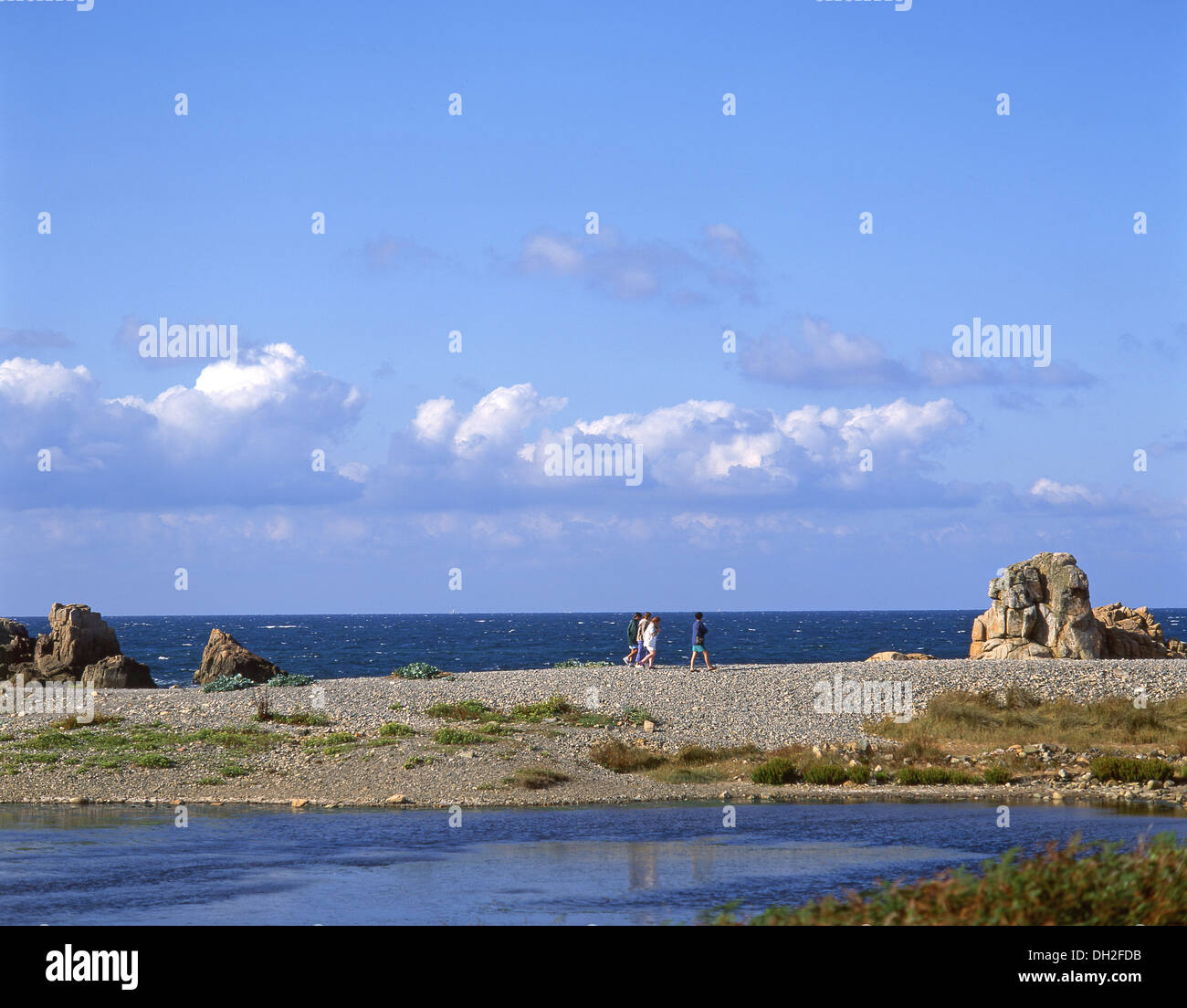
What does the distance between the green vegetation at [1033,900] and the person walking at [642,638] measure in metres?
31.5

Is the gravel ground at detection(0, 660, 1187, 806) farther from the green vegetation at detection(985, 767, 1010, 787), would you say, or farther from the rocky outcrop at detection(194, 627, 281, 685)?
the rocky outcrop at detection(194, 627, 281, 685)

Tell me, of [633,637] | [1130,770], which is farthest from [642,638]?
[1130,770]

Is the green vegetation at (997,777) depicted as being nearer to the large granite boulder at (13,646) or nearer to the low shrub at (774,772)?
the low shrub at (774,772)

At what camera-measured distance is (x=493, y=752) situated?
30.1m

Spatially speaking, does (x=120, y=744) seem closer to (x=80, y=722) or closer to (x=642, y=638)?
(x=80, y=722)

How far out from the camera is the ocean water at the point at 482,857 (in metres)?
16.6

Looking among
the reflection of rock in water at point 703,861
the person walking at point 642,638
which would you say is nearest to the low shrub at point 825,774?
the reflection of rock in water at point 703,861

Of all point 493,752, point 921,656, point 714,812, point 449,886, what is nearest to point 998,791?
point 714,812

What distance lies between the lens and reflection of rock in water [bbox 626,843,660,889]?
18.1 meters

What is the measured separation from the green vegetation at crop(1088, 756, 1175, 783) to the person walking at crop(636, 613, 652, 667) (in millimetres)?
17896

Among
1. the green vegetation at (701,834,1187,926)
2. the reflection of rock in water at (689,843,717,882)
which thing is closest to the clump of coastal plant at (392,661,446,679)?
the reflection of rock in water at (689,843,717,882)

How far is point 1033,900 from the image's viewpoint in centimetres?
1097
